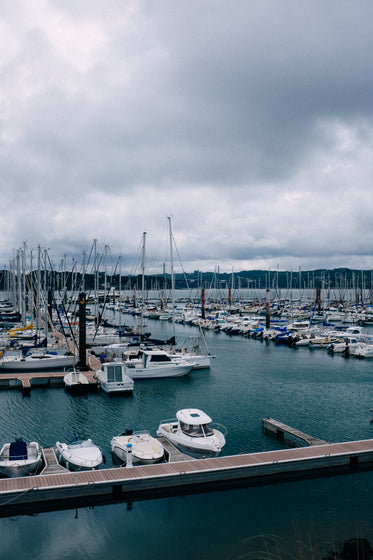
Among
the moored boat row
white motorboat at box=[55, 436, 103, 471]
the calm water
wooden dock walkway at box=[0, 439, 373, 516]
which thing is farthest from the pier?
wooden dock walkway at box=[0, 439, 373, 516]

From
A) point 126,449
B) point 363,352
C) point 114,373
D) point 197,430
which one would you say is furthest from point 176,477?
point 363,352

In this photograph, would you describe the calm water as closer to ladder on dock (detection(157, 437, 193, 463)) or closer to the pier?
the pier

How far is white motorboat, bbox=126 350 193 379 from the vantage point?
1669 inches

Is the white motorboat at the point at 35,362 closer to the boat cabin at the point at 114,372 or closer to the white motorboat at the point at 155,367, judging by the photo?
the white motorboat at the point at 155,367

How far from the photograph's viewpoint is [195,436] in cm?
2320

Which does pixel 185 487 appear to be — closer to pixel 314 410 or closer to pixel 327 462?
pixel 327 462

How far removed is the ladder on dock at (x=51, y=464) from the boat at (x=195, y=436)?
6.20 meters

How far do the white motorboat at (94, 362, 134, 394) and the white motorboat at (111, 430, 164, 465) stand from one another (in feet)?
41.2

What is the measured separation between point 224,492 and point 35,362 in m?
29.8

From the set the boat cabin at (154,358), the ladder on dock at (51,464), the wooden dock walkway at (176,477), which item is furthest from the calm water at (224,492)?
the ladder on dock at (51,464)

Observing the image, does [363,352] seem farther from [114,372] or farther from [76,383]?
[76,383]

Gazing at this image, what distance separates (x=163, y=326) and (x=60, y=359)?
181 ft

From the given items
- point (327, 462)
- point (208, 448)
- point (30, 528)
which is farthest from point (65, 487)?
point (327, 462)

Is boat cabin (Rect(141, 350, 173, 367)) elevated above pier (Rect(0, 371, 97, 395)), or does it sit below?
above
